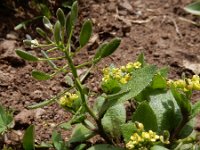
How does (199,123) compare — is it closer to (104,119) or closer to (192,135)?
(192,135)

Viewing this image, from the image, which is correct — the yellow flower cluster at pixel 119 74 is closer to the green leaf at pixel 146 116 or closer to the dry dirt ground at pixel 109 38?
the green leaf at pixel 146 116

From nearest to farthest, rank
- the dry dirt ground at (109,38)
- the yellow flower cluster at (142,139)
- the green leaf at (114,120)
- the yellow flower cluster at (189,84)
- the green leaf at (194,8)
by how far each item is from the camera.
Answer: the yellow flower cluster at (142,139)
the yellow flower cluster at (189,84)
the green leaf at (114,120)
the dry dirt ground at (109,38)
the green leaf at (194,8)

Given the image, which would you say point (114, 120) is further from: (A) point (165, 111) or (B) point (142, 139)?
(B) point (142, 139)

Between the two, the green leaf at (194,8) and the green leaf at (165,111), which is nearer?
the green leaf at (165,111)

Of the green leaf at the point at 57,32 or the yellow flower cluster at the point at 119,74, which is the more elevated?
the green leaf at the point at 57,32

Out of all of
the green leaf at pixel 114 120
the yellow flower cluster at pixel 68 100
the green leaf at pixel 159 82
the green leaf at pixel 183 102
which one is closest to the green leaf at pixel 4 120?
the yellow flower cluster at pixel 68 100

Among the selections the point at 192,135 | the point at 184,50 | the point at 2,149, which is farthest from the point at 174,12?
the point at 2,149
